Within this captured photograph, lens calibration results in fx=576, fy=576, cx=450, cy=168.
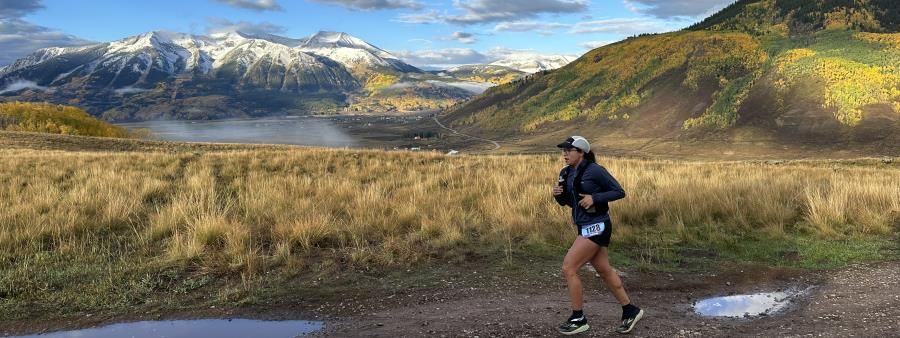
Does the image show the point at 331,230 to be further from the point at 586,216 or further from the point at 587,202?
the point at 587,202

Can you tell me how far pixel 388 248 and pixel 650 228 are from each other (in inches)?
196

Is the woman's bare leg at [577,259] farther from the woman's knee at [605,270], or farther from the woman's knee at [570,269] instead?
the woman's knee at [605,270]

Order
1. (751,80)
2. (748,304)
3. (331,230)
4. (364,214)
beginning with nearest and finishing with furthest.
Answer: (748,304) < (331,230) < (364,214) < (751,80)

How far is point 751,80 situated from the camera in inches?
5098

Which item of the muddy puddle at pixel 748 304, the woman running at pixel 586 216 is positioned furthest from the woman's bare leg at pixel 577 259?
the muddy puddle at pixel 748 304

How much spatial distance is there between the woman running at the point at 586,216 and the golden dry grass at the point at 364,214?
323 centimetres

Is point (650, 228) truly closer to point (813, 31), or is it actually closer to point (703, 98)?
point (703, 98)

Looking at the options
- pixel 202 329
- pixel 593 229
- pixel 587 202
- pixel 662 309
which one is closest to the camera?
pixel 587 202

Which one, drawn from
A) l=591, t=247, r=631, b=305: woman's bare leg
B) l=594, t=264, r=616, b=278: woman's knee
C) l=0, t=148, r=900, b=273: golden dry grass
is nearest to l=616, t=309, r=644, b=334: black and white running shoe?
l=591, t=247, r=631, b=305: woman's bare leg

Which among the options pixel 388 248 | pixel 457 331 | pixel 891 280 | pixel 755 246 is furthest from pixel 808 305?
pixel 388 248

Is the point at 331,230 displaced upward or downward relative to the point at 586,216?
downward

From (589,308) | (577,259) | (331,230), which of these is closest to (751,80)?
(331,230)

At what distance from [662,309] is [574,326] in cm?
151

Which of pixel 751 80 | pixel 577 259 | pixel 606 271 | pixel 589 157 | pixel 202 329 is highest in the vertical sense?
pixel 751 80
